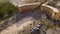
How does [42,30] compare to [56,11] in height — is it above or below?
below

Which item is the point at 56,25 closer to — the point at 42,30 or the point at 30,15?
the point at 42,30

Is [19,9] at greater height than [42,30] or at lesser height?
greater

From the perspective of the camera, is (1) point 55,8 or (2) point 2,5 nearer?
(1) point 55,8

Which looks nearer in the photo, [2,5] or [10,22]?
[10,22]

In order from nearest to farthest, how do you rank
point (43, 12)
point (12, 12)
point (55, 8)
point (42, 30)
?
1. point (42, 30)
2. point (55, 8)
3. point (43, 12)
4. point (12, 12)

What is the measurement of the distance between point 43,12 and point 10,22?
1245 millimetres

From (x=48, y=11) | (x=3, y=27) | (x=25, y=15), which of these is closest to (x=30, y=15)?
(x=25, y=15)

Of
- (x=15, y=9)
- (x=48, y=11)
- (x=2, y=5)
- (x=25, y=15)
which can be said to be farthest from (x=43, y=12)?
(x=2, y=5)

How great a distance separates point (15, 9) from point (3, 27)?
3.76 feet

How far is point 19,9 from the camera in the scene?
5.25m

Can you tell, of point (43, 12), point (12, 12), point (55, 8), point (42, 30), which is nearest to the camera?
point (42, 30)

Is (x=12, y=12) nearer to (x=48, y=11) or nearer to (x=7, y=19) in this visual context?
(x=7, y=19)

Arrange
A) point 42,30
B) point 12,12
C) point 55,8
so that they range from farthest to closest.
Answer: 1. point 12,12
2. point 55,8
3. point 42,30

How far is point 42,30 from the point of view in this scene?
4.30 m
